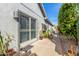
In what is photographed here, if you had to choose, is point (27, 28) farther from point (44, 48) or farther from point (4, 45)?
point (4, 45)

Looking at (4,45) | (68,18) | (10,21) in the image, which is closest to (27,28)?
(10,21)

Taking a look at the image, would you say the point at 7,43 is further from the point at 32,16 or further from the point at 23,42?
the point at 32,16

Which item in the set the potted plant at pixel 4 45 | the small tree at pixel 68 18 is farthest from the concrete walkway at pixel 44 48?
the potted plant at pixel 4 45

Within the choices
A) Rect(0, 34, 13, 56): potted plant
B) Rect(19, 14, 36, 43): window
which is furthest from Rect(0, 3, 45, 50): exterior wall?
Rect(19, 14, 36, 43): window

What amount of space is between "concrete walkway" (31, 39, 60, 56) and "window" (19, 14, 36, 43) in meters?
0.60

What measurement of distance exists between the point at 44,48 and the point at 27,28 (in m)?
1.36

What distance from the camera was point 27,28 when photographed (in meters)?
7.21

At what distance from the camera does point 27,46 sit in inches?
260

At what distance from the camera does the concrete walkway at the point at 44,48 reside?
628 centimetres

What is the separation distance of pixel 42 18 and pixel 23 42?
164 centimetres

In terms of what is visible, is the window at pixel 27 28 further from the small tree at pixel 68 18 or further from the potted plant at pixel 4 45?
the small tree at pixel 68 18

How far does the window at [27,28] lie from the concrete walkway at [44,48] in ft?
1.98

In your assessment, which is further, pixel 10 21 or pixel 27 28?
pixel 27 28

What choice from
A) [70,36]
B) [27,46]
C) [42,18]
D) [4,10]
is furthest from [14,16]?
[70,36]
